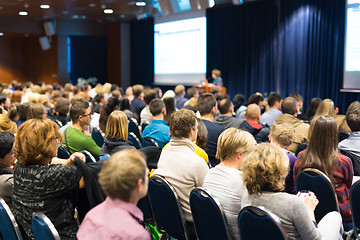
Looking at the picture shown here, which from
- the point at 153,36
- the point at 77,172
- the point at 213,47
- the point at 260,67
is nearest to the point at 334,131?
the point at 77,172

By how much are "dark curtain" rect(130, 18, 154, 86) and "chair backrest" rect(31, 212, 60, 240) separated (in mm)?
14950

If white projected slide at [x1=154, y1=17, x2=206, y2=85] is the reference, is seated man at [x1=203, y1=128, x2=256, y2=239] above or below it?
below

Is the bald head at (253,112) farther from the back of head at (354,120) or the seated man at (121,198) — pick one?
the seated man at (121,198)

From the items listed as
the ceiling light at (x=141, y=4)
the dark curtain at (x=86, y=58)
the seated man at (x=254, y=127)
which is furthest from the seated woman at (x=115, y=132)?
the dark curtain at (x=86, y=58)

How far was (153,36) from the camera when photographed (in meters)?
16.5

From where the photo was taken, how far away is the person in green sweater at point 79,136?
421cm

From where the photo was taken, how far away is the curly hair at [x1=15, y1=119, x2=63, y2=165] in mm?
2355

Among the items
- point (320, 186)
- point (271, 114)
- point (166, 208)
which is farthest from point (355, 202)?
point (271, 114)

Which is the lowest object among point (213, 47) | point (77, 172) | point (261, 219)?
point (261, 219)

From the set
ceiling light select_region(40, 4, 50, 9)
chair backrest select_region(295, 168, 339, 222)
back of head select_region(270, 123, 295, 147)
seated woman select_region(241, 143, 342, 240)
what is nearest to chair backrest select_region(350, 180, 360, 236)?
chair backrest select_region(295, 168, 339, 222)

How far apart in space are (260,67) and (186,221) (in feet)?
33.5

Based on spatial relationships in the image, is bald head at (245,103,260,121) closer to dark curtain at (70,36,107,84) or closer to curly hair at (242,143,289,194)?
curly hair at (242,143,289,194)

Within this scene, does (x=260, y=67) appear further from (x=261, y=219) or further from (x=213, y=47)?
(x=261, y=219)

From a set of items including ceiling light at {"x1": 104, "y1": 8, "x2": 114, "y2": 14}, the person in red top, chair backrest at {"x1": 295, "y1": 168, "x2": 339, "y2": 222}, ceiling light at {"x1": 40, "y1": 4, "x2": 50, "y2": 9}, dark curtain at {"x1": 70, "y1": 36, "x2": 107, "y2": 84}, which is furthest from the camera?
dark curtain at {"x1": 70, "y1": 36, "x2": 107, "y2": 84}
